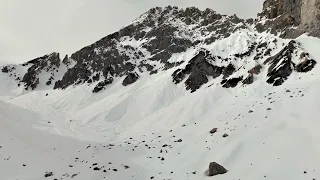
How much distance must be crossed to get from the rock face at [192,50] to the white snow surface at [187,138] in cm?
331

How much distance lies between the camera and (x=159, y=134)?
47.4 metres

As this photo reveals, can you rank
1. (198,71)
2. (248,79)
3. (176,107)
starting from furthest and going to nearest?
(198,71)
(176,107)
(248,79)

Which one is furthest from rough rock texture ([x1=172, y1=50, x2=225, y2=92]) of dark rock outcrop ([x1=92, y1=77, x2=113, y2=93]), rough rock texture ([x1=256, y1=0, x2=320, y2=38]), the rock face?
dark rock outcrop ([x1=92, y1=77, x2=113, y2=93])

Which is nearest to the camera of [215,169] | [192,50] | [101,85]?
[215,169]

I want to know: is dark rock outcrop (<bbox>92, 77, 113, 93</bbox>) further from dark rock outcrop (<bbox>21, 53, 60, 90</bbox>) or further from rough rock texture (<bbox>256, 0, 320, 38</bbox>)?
rough rock texture (<bbox>256, 0, 320, 38</bbox>)

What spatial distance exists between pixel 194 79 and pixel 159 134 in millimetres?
27886

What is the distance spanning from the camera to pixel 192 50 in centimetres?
9931

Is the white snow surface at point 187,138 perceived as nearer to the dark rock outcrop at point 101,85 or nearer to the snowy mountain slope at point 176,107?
the snowy mountain slope at point 176,107

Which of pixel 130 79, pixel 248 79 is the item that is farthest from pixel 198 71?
pixel 130 79

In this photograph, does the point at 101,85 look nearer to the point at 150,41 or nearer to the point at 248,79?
the point at 150,41

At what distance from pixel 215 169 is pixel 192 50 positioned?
242 ft

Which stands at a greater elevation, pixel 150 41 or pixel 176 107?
pixel 150 41

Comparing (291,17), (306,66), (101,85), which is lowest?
(306,66)

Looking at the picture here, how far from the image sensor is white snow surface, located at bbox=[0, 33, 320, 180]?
29.1 metres
